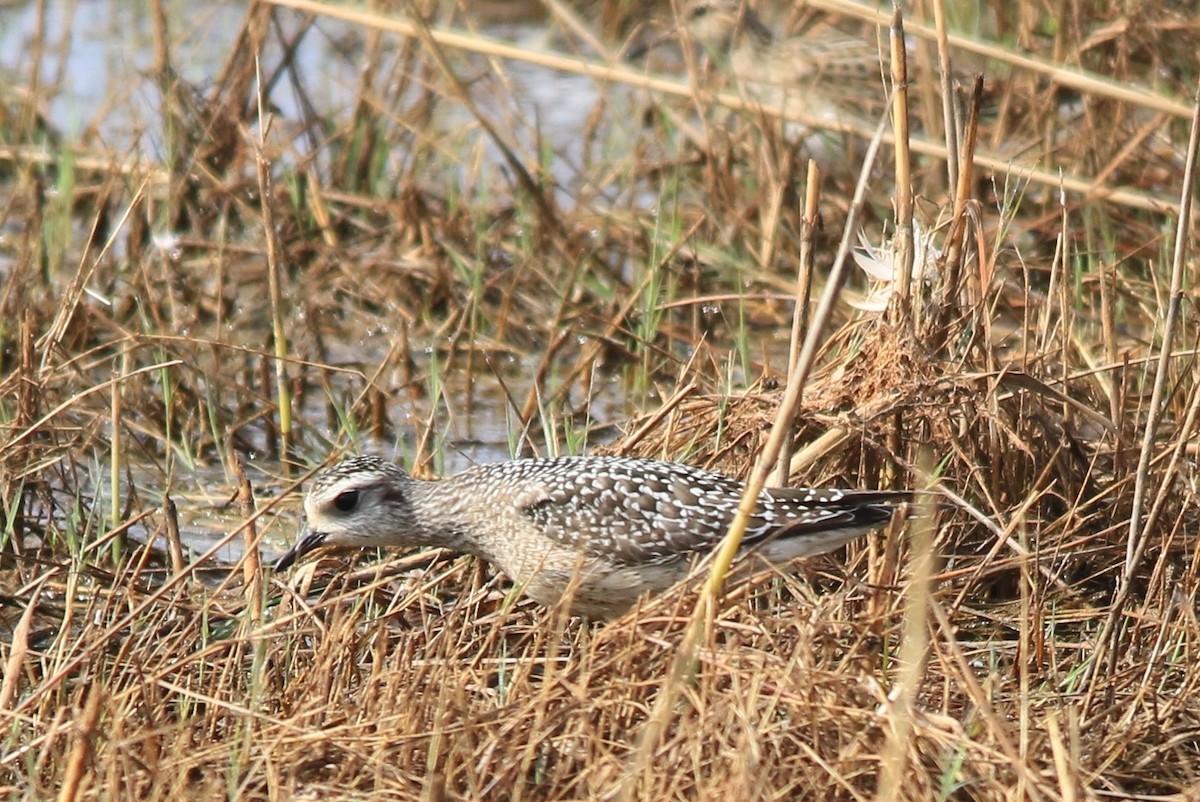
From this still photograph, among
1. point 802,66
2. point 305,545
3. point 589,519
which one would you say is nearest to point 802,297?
point 589,519

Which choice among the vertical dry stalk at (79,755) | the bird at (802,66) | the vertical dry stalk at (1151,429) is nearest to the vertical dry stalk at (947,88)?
the vertical dry stalk at (1151,429)

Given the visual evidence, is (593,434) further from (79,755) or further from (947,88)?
(79,755)

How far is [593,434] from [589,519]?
1.93 meters

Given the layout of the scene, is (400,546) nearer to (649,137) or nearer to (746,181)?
(746,181)

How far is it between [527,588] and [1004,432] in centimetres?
145

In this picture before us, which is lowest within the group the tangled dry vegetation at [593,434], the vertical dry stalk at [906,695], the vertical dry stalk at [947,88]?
the tangled dry vegetation at [593,434]

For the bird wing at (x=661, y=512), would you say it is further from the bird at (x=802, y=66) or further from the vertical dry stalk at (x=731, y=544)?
the bird at (x=802, y=66)

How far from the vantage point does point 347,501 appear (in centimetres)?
520

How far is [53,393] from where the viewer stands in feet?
20.6

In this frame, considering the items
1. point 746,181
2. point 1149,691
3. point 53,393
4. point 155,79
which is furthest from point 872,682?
point 155,79

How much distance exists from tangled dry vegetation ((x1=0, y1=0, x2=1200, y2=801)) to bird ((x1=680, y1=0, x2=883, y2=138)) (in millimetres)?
677

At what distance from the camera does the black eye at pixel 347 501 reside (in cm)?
519

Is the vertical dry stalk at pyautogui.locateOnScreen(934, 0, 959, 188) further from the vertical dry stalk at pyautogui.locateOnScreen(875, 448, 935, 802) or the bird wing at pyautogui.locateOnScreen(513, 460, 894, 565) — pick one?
the vertical dry stalk at pyautogui.locateOnScreen(875, 448, 935, 802)

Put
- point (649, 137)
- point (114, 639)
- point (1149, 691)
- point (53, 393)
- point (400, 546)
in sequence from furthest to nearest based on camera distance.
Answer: point (649, 137)
point (53, 393)
point (400, 546)
point (114, 639)
point (1149, 691)
